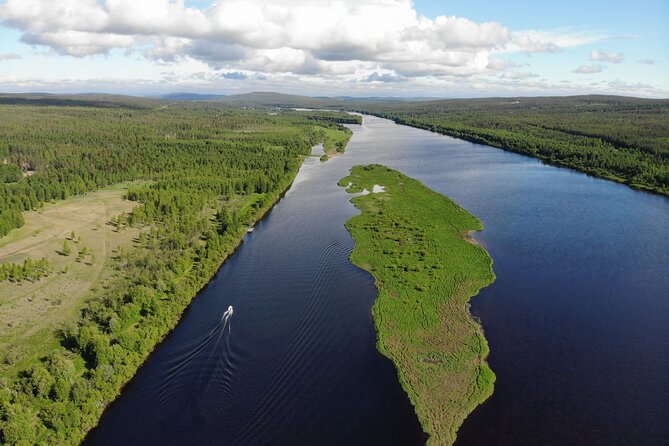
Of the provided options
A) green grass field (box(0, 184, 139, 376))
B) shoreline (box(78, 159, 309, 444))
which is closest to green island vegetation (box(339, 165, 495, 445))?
shoreline (box(78, 159, 309, 444))

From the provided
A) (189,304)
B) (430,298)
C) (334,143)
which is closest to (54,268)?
(189,304)

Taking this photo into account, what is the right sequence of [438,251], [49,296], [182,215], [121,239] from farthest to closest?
[182,215] < [121,239] < [438,251] < [49,296]

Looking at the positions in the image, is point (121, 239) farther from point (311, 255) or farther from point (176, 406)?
point (176, 406)

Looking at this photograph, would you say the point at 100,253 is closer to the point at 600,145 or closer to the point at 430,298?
the point at 430,298

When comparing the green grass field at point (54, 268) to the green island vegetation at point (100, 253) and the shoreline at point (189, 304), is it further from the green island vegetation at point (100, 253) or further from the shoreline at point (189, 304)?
the shoreline at point (189, 304)

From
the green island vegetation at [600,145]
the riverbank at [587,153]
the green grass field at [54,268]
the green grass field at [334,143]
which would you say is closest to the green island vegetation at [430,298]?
the green grass field at [54,268]

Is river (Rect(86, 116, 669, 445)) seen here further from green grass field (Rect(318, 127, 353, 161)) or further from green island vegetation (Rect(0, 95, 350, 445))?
green grass field (Rect(318, 127, 353, 161))

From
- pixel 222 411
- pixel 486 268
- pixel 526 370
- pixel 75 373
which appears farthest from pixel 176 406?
pixel 486 268
